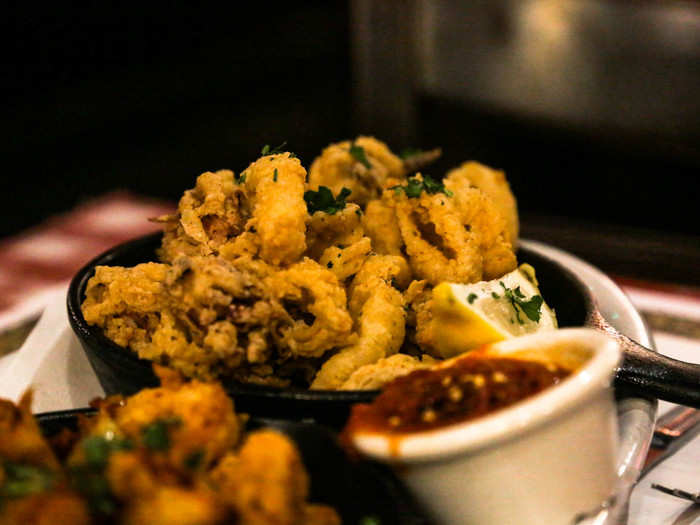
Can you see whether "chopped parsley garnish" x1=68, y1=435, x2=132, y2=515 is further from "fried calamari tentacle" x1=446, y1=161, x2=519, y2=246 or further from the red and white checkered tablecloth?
the red and white checkered tablecloth

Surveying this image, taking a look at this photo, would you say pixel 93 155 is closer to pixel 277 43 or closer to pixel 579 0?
pixel 277 43

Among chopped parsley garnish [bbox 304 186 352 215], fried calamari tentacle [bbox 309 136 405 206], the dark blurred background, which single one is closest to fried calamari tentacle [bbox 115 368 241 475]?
chopped parsley garnish [bbox 304 186 352 215]

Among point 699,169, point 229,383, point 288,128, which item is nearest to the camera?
point 229,383

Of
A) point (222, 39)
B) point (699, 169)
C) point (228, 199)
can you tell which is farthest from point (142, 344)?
point (222, 39)

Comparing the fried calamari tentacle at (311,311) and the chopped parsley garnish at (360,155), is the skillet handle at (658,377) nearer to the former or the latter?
the fried calamari tentacle at (311,311)

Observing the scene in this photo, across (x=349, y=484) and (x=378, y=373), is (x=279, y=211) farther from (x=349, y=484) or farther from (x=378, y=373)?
(x=349, y=484)

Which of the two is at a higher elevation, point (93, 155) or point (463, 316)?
point (463, 316)
